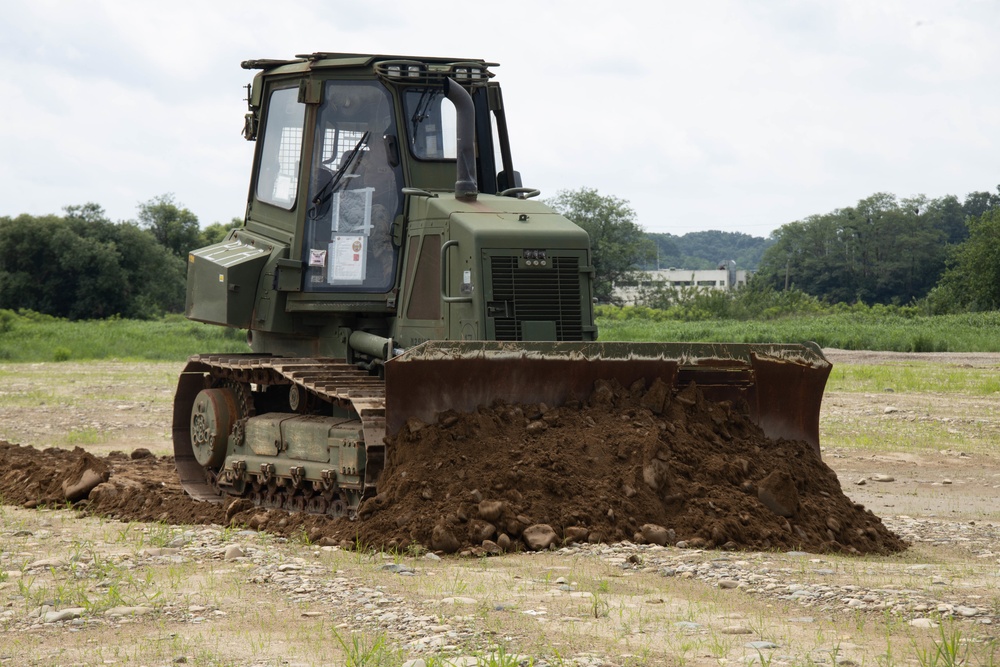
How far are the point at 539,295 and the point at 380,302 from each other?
4.99 feet

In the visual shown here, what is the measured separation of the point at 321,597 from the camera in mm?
6617

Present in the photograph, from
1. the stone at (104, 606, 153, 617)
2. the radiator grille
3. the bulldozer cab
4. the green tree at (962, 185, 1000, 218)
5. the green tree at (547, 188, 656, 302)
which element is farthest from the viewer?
the green tree at (962, 185, 1000, 218)

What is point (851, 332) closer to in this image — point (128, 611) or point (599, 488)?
point (599, 488)

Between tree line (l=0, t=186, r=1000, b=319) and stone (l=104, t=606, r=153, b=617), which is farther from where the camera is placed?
tree line (l=0, t=186, r=1000, b=319)

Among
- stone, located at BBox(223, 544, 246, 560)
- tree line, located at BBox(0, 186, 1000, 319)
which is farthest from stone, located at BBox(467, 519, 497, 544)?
tree line, located at BBox(0, 186, 1000, 319)

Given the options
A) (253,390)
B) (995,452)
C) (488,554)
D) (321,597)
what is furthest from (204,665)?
(995,452)

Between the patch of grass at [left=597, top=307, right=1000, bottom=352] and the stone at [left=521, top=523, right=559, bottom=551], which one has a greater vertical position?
the patch of grass at [left=597, top=307, right=1000, bottom=352]

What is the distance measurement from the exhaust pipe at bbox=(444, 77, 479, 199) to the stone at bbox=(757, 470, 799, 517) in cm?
336

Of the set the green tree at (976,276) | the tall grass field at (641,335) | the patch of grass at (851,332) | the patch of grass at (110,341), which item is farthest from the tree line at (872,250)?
the patch of grass at (110,341)

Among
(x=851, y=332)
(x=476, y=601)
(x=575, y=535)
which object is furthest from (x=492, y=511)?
(x=851, y=332)

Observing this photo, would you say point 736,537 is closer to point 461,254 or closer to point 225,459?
point 461,254

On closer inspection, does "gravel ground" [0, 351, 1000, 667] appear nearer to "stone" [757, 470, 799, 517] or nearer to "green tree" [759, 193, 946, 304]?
"stone" [757, 470, 799, 517]

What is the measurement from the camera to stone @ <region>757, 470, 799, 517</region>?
853 cm

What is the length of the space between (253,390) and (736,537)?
5.17 m
